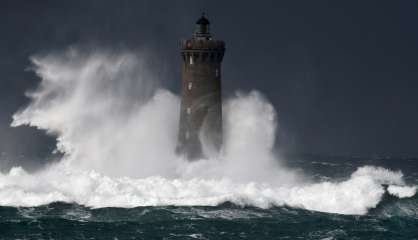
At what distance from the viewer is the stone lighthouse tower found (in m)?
90.6

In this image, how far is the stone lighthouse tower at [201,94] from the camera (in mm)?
90562

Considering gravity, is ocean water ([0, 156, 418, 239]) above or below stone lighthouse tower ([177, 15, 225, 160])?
below

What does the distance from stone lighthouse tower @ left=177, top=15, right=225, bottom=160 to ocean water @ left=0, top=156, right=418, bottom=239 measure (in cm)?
1143

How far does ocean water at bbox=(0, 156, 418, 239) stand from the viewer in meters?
73.2

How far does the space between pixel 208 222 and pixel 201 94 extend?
56.8ft

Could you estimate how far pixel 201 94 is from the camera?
91000 mm

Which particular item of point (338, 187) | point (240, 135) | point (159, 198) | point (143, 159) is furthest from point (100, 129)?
point (338, 187)

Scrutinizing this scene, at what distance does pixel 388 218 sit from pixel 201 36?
2331 cm

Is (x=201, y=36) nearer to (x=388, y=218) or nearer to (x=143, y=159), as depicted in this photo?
(x=143, y=159)

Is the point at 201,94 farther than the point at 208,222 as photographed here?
Yes

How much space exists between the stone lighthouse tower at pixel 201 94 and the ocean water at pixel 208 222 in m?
11.4

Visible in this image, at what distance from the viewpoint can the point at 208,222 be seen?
76562 mm

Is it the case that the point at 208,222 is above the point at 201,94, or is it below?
below

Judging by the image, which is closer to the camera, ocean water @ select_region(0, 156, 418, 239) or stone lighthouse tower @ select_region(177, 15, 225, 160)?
ocean water @ select_region(0, 156, 418, 239)
